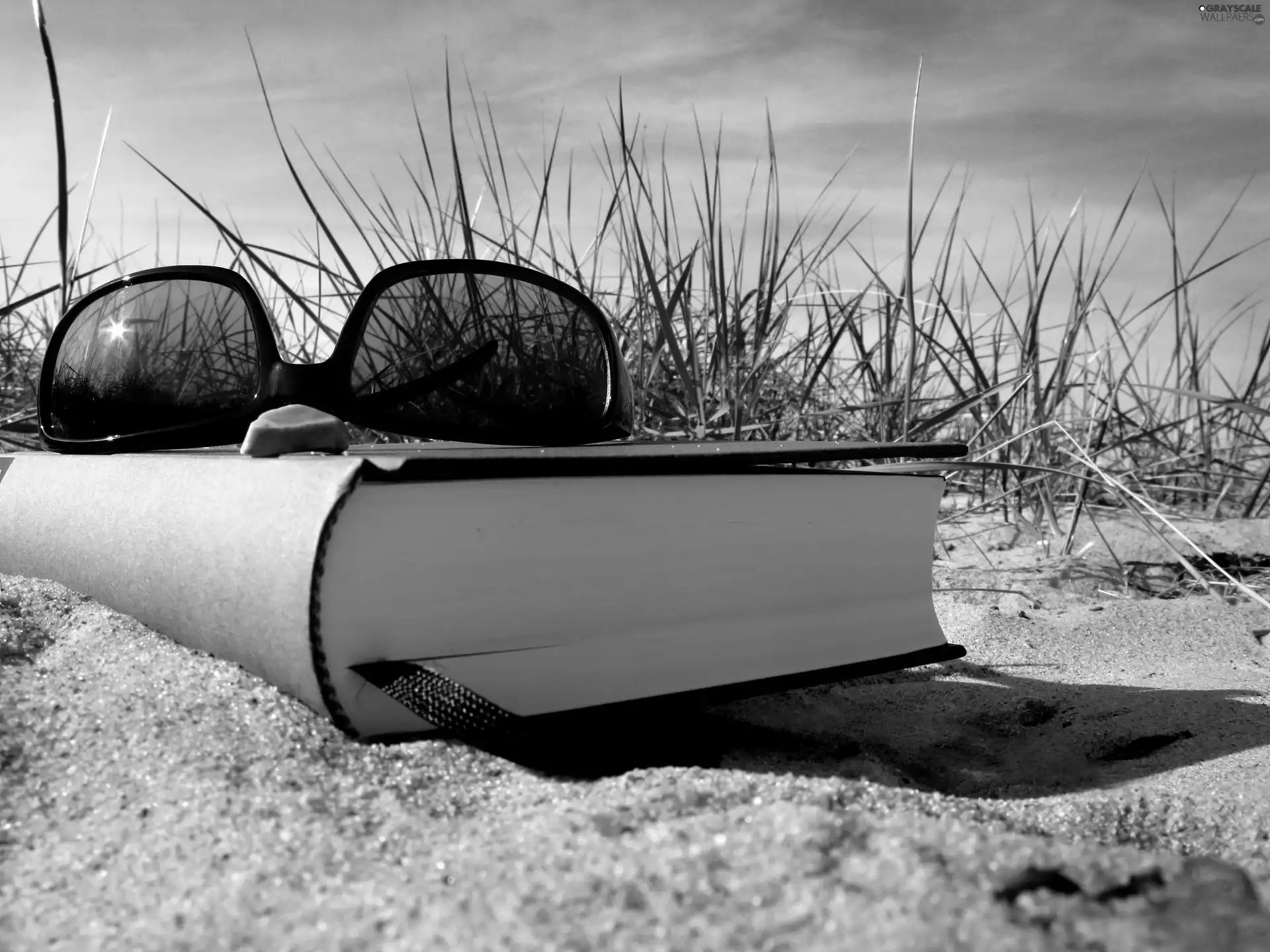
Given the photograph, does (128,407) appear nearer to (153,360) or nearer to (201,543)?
(153,360)

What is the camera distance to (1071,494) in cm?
323

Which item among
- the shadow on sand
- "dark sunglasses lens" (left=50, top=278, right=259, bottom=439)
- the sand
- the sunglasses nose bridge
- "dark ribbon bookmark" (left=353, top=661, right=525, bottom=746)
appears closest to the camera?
the sand

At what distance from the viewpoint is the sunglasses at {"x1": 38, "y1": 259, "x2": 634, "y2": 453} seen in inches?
64.9

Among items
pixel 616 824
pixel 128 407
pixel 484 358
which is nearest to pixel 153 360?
pixel 128 407

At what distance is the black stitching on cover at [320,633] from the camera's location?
90 cm

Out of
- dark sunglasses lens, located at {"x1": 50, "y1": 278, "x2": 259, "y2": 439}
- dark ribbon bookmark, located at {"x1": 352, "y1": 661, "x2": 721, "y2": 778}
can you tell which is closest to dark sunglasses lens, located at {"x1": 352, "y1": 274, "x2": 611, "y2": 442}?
dark sunglasses lens, located at {"x1": 50, "y1": 278, "x2": 259, "y2": 439}

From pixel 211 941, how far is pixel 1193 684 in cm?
146

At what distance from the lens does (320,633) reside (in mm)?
917

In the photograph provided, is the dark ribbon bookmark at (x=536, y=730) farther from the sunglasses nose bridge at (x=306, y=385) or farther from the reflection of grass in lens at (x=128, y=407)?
the reflection of grass in lens at (x=128, y=407)

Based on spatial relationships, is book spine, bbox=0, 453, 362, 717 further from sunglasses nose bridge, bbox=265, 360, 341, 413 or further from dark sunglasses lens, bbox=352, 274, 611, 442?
dark sunglasses lens, bbox=352, 274, 611, 442

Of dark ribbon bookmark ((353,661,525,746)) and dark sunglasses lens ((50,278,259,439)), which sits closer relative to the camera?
dark ribbon bookmark ((353,661,525,746))

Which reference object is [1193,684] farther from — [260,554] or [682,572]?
[260,554]

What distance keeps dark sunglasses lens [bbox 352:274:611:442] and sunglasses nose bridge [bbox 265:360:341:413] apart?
0.05 m

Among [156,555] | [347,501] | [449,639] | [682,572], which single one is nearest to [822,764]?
[682,572]
